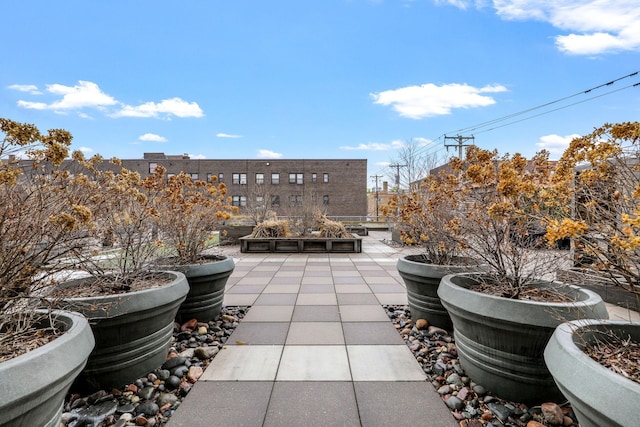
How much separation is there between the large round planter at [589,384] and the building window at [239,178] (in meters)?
31.5

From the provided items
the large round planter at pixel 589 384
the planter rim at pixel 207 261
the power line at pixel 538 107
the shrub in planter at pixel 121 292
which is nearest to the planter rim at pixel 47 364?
the shrub in planter at pixel 121 292

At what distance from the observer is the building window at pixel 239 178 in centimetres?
3151

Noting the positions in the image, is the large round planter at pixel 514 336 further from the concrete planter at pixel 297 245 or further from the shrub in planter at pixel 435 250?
the concrete planter at pixel 297 245

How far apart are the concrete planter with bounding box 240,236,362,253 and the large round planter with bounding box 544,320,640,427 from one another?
26.4 ft

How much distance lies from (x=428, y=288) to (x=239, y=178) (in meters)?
30.2

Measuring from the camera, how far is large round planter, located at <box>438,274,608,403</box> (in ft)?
6.25

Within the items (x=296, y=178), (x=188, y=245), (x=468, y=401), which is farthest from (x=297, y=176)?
(x=468, y=401)

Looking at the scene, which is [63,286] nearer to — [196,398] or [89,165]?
[89,165]

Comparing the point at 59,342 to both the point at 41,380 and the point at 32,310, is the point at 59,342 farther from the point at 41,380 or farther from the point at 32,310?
the point at 32,310

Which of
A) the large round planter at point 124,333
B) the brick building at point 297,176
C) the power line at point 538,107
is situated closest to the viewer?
the large round planter at point 124,333

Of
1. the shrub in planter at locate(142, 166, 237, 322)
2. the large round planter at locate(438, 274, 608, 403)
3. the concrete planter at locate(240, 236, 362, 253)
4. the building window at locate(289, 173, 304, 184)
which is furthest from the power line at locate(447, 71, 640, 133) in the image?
the building window at locate(289, 173, 304, 184)

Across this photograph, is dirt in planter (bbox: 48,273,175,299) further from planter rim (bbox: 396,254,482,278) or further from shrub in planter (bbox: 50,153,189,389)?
planter rim (bbox: 396,254,482,278)

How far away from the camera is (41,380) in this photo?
1243mm

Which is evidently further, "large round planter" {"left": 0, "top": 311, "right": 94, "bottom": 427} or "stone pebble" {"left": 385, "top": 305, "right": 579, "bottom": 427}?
"stone pebble" {"left": 385, "top": 305, "right": 579, "bottom": 427}
